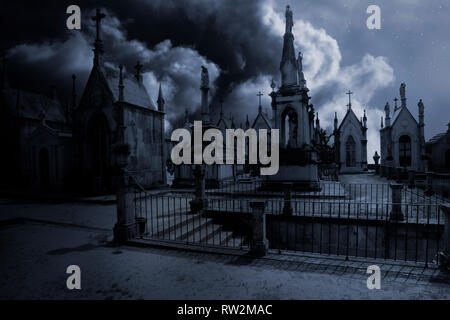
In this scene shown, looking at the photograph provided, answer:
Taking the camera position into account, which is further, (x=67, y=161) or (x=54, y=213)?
(x=67, y=161)

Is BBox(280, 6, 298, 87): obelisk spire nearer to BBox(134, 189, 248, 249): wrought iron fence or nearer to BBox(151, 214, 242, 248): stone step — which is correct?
BBox(134, 189, 248, 249): wrought iron fence

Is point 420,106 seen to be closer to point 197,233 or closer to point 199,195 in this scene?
point 199,195


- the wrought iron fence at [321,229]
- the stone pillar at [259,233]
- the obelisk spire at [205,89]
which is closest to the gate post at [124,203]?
the wrought iron fence at [321,229]

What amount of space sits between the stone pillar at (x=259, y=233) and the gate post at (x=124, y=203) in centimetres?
335

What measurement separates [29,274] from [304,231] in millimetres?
7517

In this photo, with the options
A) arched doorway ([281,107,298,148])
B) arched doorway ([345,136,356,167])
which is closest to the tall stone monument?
arched doorway ([281,107,298,148])

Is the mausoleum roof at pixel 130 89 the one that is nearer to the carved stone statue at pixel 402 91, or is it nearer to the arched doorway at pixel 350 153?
the arched doorway at pixel 350 153

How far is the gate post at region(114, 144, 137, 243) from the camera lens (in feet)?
21.8

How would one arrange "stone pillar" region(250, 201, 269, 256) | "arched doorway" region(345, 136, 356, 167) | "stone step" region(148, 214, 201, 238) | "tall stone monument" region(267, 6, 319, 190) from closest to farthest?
"stone pillar" region(250, 201, 269, 256) < "stone step" region(148, 214, 201, 238) < "tall stone monument" region(267, 6, 319, 190) < "arched doorway" region(345, 136, 356, 167)

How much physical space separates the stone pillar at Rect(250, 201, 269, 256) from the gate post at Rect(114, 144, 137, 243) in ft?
11.0

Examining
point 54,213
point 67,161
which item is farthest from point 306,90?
point 67,161
